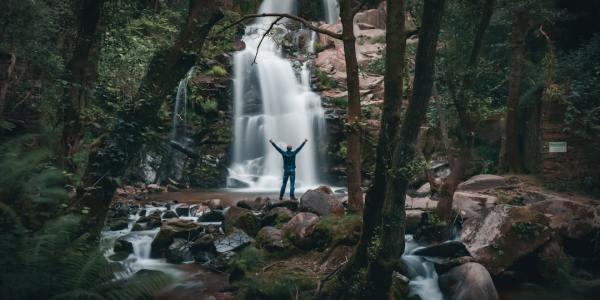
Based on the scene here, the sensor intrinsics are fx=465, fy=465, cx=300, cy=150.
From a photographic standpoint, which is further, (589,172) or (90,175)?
(589,172)

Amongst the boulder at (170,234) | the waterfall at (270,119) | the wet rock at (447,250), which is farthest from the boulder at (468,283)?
the waterfall at (270,119)

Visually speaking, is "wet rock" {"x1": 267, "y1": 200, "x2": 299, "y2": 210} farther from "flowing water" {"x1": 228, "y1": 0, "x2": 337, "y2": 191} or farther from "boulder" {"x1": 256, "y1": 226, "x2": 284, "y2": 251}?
"flowing water" {"x1": 228, "y1": 0, "x2": 337, "y2": 191}

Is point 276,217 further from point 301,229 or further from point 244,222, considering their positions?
point 301,229

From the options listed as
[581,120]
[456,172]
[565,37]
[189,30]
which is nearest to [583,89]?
[581,120]

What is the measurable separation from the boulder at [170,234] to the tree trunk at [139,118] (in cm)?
390

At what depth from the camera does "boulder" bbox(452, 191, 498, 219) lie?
10.3m

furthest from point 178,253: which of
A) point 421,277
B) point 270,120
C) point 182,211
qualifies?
point 270,120

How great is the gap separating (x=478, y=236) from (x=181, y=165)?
1405 centimetres

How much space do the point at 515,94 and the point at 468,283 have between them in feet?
31.9

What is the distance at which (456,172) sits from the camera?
9.20 metres

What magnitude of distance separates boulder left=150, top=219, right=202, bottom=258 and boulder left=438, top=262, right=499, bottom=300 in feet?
17.0

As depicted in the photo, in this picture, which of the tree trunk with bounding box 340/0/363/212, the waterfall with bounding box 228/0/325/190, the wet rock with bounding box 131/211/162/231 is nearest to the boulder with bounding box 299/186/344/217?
A: the tree trunk with bounding box 340/0/363/212

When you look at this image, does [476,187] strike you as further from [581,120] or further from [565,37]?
[565,37]

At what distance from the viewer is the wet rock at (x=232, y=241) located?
889 centimetres
